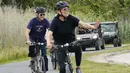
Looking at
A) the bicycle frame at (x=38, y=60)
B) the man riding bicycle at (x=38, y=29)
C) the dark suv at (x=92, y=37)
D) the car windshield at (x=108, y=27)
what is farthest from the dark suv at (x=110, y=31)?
the man riding bicycle at (x=38, y=29)

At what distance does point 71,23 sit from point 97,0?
5042 centimetres

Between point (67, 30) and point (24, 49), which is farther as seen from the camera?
point (24, 49)

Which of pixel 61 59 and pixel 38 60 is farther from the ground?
pixel 61 59

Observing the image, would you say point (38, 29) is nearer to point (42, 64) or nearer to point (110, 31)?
point (42, 64)

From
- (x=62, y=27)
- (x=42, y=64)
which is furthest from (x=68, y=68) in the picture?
(x=42, y=64)

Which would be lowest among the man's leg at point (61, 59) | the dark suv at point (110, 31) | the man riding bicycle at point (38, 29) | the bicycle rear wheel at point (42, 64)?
the dark suv at point (110, 31)

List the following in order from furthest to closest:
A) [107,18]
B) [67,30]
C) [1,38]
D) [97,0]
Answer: [97,0] < [107,18] < [1,38] < [67,30]

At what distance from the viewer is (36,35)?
13.2 m

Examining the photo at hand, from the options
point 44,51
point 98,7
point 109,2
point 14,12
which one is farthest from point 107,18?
point 44,51

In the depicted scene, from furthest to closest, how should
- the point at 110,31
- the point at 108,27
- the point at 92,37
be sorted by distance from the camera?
the point at 108,27 → the point at 110,31 → the point at 92,37

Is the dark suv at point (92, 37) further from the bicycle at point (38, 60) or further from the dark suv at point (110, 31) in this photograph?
the bicycle at point (38, 60)

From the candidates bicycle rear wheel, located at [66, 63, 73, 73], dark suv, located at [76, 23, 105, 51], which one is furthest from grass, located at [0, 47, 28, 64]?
bicycle rear wheel, located at [66, 63, 73, 73]

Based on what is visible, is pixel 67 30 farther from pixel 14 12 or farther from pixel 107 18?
pixel 107 18

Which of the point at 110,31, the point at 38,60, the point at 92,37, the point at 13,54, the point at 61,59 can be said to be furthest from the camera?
the point at 110,31
